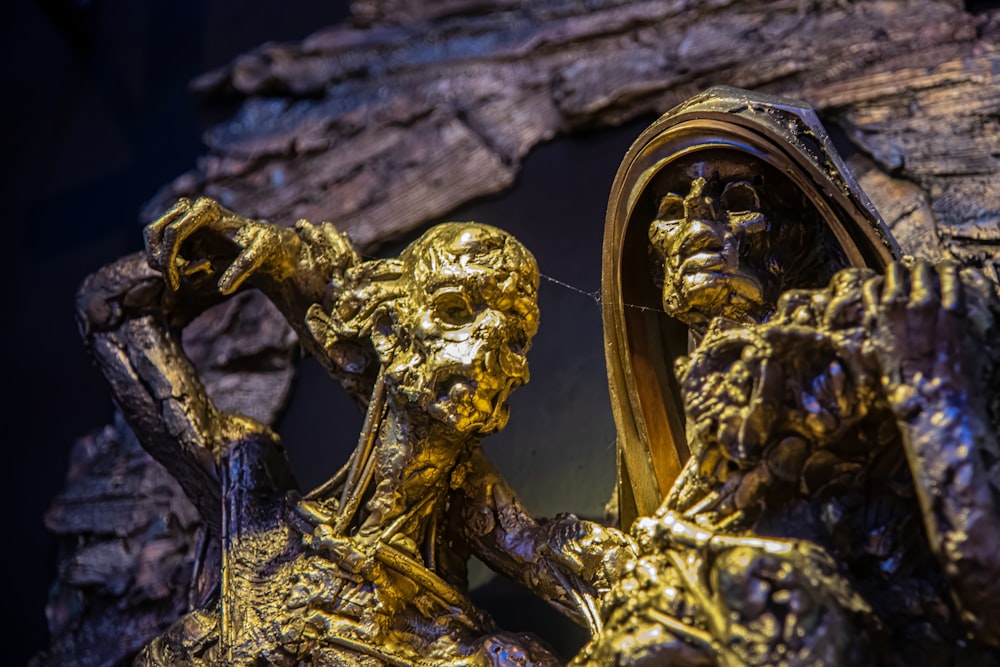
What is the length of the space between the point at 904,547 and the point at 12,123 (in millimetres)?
2491

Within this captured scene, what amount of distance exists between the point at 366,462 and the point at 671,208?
496 mm

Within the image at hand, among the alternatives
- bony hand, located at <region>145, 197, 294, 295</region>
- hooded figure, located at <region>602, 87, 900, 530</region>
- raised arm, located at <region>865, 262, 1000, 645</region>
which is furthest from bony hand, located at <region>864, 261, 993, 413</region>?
bony hand, located at <region>145, 197, 294, 295</region>

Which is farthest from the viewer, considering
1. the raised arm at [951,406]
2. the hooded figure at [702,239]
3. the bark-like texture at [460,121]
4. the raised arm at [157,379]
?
the bark-like texture at [460,121]

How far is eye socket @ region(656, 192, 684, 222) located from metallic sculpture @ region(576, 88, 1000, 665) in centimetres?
4

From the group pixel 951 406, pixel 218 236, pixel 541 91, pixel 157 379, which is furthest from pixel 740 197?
pixel 541 91

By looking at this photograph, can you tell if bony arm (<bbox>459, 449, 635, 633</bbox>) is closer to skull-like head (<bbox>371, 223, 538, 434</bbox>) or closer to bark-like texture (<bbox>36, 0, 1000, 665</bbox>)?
skull-like head (<bbox>371, 223, 538, 434</bbox>)

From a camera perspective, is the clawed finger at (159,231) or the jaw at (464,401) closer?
the jaw at (464,401)

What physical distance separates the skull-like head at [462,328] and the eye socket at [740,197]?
0.26 meters

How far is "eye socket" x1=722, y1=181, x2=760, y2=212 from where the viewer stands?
3.93 ft

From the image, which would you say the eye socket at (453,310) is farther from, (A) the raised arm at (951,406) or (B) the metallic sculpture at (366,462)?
(A) the raised arm at (951,406)

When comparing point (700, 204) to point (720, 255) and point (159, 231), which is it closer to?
point (720, 255)

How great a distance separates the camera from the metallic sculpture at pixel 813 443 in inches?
33.4

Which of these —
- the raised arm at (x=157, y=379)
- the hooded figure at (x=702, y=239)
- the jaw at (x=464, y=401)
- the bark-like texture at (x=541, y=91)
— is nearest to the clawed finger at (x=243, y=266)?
the raised arm at (x=157, y=379)

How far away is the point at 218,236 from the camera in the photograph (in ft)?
4.74
